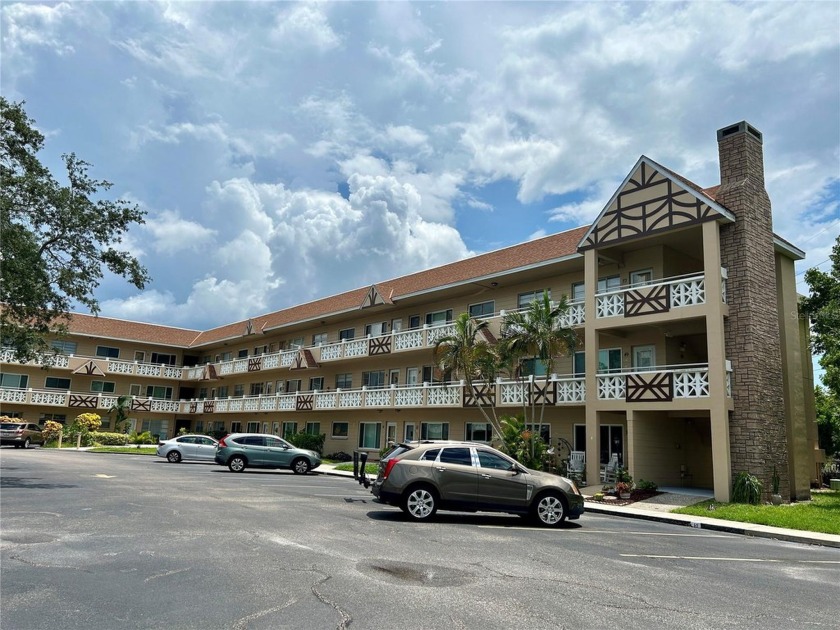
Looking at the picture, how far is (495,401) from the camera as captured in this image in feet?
87.4

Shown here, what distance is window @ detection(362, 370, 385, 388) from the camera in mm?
36281

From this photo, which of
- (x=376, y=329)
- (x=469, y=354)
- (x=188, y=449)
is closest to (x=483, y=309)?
(x=469, y=354)

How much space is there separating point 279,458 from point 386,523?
16010 millimetres

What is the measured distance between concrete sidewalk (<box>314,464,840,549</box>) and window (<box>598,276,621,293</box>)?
7993mm

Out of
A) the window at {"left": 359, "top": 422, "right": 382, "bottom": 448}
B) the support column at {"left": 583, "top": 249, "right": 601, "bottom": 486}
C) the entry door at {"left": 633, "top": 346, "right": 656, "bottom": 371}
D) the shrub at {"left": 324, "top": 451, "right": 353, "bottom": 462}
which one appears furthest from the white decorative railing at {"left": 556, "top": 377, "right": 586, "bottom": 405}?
the shrub at {"left": 324, "top": 451, "right": 353, "bottom": 462}

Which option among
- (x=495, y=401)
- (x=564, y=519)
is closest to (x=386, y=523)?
(x=564, y=519)

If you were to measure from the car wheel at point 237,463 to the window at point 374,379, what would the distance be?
1107 centimetres

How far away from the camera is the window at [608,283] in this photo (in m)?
25.0

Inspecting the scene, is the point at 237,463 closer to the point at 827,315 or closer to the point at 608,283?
the point at 608,283

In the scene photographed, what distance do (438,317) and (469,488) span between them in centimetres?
2068

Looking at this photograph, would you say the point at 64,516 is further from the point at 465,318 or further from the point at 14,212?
the point at 465,318

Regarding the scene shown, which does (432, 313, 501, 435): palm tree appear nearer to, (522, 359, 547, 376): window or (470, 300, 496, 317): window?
(522, 359, 547, 376): window

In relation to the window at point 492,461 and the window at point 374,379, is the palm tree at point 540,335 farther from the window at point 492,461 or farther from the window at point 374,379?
the window at point 374,379

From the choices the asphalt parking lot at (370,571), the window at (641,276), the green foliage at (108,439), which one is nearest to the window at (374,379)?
the window at (641,276)
